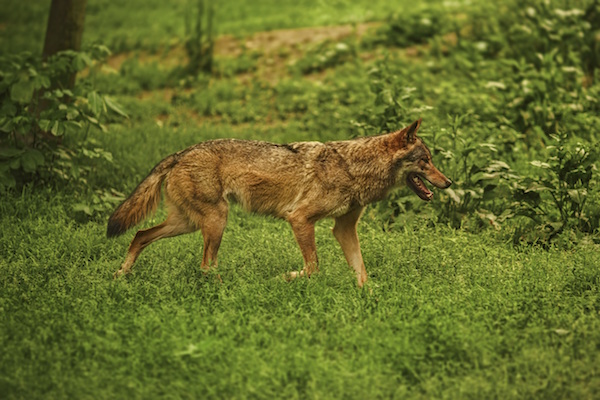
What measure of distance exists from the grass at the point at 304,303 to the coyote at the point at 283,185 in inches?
14.4

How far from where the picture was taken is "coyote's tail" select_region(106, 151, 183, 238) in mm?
7457

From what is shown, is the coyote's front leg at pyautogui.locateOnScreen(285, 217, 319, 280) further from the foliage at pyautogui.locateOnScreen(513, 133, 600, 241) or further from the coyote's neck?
the foliage at pyautogui.locateOnScreen(513, 133, 600, 241)

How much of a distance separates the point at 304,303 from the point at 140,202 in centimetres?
202

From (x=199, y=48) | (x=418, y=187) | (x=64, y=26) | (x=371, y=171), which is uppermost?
(x=64, y=26)

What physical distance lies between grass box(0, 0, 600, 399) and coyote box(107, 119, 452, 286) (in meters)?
0.37

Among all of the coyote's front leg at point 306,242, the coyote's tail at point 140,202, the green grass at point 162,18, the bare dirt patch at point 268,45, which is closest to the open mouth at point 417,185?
the coyote's front leg at point 306,242

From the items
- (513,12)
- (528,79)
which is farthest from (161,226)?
(513,12)

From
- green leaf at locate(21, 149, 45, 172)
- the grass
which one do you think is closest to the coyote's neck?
the grass

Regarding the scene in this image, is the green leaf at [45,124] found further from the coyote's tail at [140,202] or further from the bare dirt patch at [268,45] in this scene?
the bare dirt patch at [268,45]

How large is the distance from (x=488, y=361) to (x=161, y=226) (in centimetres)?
352

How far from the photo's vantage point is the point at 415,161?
7.41m

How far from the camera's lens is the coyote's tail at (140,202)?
24.5 ft

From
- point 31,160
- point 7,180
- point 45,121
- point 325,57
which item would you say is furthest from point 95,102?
point 325,57

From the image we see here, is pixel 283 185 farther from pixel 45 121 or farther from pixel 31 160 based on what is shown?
pixel 31 160
